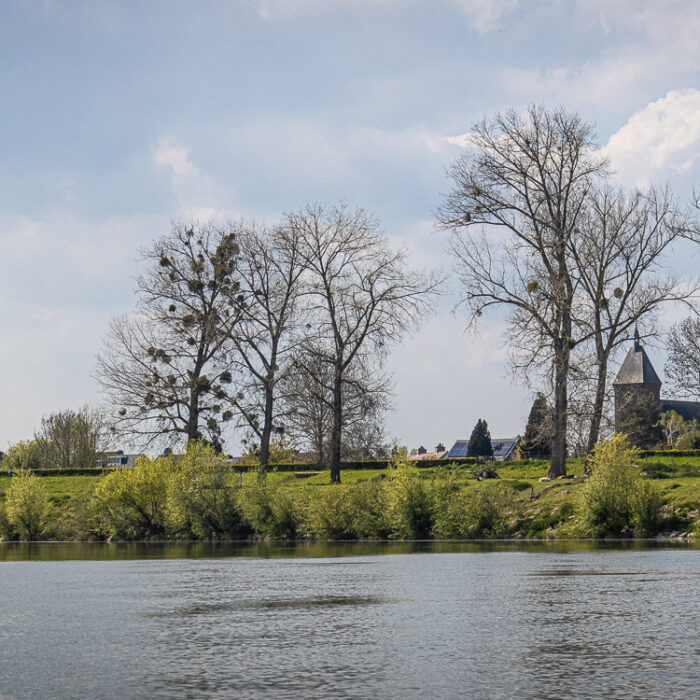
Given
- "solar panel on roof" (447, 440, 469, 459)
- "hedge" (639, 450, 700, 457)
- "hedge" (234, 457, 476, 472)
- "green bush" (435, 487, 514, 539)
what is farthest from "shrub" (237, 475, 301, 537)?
"solar panel on roof" (447, 440, 469, 459)

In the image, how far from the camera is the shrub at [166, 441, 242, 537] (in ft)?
136

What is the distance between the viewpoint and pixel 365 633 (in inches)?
393

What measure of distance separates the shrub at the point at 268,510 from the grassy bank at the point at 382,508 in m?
0.04

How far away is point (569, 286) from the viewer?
141 ft

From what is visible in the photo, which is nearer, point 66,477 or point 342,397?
point 342,397

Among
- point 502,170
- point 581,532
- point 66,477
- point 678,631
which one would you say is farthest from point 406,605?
point 66,477

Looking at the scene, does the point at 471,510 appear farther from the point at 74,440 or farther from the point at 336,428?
the point at 74,440

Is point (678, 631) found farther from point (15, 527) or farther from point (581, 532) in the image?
point (15, 527)

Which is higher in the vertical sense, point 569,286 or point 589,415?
point 569,286

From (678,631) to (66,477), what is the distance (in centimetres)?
5915

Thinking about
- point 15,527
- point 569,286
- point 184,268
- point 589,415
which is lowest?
point 15,527

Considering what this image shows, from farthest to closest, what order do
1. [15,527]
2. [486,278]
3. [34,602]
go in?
[15,527]
[486,278]
[34,602]

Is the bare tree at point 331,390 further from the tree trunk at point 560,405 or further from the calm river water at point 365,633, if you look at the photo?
the calm river water at point 365,633

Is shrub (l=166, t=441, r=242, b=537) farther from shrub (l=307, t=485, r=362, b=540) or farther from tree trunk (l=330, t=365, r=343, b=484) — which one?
tree trunk (l=330, t=365, r=343, b=484)
